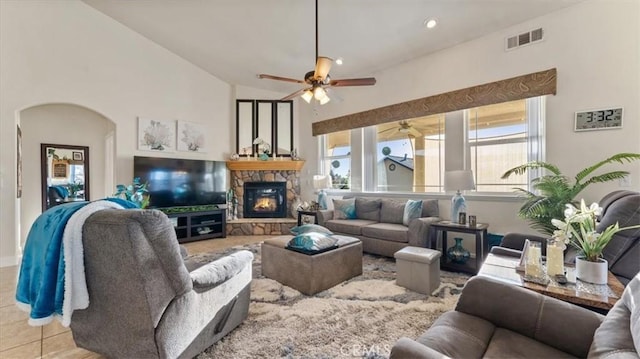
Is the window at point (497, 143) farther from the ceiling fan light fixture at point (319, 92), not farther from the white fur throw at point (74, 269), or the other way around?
the white fur throw at point (74, 269)

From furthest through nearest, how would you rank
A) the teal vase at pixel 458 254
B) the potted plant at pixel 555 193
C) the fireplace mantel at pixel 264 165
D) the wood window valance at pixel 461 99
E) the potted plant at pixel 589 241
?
1. the fireplace mantel at pixel 264 165
2. the teal vase at pixel 458 254
3. the wood window valance at pixel 461 99
4. the potted plant at pixel 555 193
5. the potted plant at pixel 589 241

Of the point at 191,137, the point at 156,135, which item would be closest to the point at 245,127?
the point at 191,137

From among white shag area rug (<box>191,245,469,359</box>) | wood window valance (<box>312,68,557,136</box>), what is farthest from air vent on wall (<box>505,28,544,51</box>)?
white shag area rug (<box>191,245,469,359</box>)

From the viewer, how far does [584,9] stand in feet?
10.4

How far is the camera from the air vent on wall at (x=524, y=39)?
11.4ft

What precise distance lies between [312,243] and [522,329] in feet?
5.94

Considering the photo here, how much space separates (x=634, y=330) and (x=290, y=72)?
546cm

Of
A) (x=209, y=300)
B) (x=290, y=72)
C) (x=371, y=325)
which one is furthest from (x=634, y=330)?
(x=290, y=72)

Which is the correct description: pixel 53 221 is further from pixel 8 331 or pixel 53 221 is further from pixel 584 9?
pixel 584 9

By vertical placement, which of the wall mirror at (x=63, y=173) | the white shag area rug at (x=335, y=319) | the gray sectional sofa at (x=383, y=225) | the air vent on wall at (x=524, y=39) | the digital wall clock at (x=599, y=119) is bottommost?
the white shag area rug at (x=335, y=319)

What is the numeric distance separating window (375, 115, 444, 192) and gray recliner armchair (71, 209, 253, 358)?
156 inches

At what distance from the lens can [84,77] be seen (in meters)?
4.32

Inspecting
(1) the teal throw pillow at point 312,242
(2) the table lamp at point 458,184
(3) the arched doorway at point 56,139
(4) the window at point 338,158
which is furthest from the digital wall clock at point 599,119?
(3) the arched doorway at point 56,139

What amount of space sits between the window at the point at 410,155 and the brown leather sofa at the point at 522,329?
335cm
